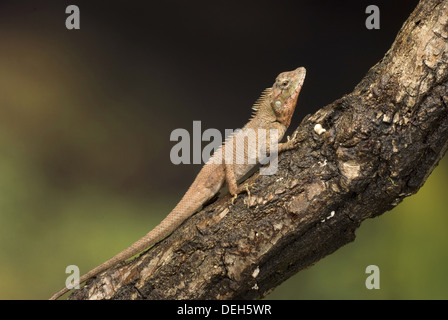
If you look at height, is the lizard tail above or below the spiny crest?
below

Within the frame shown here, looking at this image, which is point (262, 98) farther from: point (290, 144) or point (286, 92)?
point (290, 144)

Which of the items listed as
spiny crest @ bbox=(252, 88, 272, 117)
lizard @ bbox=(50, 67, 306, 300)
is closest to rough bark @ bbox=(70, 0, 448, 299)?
lizard @ bbox=(50, 67, 306, 300)

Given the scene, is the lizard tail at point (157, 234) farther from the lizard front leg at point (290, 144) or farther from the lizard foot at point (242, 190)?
the lizard front leg at point (290, 144)

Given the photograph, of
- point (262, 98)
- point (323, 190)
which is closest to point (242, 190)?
point (323, 190)

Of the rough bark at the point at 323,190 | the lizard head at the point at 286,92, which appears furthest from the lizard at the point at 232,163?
the rough bark at the point at 323,190

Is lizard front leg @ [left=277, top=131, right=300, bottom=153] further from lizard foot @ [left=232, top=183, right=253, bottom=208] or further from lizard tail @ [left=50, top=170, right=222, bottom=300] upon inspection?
lizard tail @ [left=50, top=170, right=222, bottom=300]

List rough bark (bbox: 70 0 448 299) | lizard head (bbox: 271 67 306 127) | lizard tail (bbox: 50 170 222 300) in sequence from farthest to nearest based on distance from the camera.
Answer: lizard head (bbox: 271 67 306 127), lizard tail (bbox: 50 170 222 300), rough bark (bbox: 70 0 448 299)

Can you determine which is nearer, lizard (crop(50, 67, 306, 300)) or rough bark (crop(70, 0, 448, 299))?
rough bark (crop(70, 0, 448, 299))

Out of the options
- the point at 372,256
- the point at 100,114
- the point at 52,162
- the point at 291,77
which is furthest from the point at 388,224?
the point at 52,162

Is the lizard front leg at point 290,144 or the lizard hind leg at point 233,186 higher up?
the lizard front leg at point 290,144

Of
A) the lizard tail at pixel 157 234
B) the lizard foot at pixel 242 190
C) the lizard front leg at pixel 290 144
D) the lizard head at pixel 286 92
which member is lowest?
the lizard tail at pixel 157 234
